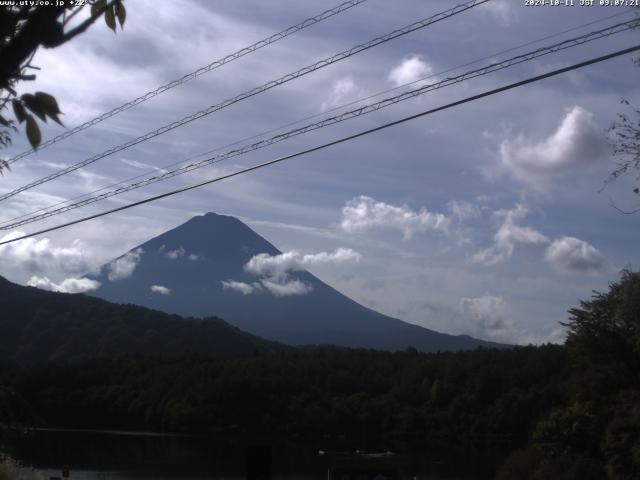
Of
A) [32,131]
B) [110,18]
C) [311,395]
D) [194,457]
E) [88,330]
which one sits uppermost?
[88,330]

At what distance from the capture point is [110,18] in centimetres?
308

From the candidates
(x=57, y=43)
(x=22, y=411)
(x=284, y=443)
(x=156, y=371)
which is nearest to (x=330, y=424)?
(x=284, y=443)

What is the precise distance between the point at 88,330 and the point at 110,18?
132 m

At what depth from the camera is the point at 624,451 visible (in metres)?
23.1

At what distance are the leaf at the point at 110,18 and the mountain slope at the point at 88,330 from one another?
376ft

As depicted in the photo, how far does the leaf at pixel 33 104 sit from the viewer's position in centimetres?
292

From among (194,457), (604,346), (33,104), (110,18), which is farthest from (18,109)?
(194,457)

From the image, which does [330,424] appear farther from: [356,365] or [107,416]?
[107,416]

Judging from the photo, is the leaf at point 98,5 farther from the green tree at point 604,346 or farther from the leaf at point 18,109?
the green tree at point 604,346

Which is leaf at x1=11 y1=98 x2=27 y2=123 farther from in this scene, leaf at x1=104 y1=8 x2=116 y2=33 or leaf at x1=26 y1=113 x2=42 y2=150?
leaf at x1=104 y1=8 x2=116 y2=33

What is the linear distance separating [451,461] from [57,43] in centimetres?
6452

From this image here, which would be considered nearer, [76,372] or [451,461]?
[451,461]

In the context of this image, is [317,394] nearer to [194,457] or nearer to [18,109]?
[194,457]

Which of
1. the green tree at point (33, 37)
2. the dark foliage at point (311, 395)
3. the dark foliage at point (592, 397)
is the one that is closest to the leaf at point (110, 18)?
the green tree at point (33, 37)
